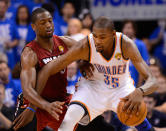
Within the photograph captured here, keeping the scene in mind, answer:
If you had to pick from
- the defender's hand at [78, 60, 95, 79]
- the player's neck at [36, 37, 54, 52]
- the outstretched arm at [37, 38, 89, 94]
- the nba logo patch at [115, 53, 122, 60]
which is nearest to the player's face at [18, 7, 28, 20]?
the player's neck at [36, 37, 54, 52]

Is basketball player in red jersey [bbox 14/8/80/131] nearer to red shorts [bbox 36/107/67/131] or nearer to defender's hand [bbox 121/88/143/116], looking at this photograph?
red shorts [bbox 36/107/67/131]

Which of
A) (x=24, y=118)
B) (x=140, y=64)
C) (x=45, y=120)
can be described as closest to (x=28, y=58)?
(x=24, y=118)

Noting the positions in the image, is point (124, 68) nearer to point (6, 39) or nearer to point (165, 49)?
point (6, 39)

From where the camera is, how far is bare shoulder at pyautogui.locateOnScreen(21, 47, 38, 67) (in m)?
4.57

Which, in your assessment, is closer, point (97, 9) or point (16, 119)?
point (16, 119)

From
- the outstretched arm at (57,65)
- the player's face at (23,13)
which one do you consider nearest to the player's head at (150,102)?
the outstretched arm at (57,65)

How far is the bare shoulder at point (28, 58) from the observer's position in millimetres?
4574

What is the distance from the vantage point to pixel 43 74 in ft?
14.9

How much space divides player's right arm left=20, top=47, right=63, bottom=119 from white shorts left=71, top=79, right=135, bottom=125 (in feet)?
1.15

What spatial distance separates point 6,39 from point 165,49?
367cm

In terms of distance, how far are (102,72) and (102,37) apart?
0.50 m

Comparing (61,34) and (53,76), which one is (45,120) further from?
(61,34)

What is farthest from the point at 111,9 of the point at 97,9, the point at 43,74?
the point at 43,74

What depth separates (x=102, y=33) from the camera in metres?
4.48
